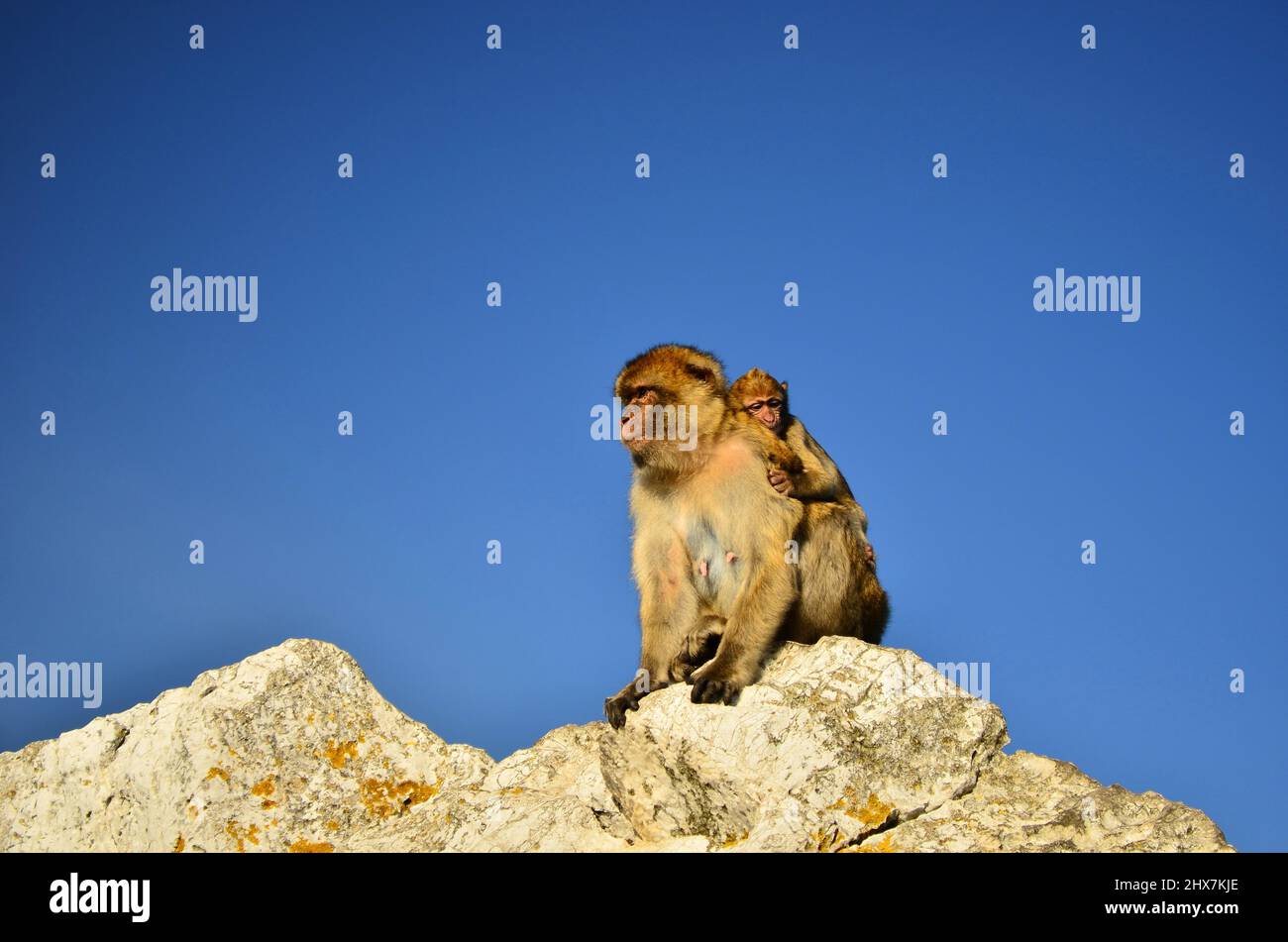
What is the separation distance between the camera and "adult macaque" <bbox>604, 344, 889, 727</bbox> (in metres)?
5.87

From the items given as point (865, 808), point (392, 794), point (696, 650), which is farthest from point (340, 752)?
point (865, 808)

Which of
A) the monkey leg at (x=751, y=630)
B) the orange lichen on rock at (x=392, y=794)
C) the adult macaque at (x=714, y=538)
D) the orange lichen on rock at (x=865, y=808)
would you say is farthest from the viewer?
the adult macaque at (x=714, y=538)

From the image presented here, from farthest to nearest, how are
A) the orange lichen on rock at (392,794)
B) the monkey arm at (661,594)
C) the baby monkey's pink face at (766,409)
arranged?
the baby monkey's pink face at (766,409) < the monkey arm at (661,594) < the orange lichen on rock at (392,794)

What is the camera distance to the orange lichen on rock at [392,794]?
491cm

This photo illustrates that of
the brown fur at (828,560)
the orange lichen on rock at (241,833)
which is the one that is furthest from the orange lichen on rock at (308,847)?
the brown fur at (828,560)

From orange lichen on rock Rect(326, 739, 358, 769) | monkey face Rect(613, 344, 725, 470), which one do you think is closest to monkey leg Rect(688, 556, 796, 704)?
monkey face Rect(613, 344, 725, 470)

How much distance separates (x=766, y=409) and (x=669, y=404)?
1.73 ft

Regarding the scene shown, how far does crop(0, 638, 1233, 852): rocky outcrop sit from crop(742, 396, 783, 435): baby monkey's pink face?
5.16 feet

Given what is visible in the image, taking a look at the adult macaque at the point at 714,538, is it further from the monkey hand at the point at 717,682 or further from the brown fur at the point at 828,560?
the monkey hand at the point at 717,682

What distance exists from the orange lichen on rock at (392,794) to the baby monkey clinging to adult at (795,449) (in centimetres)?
201
